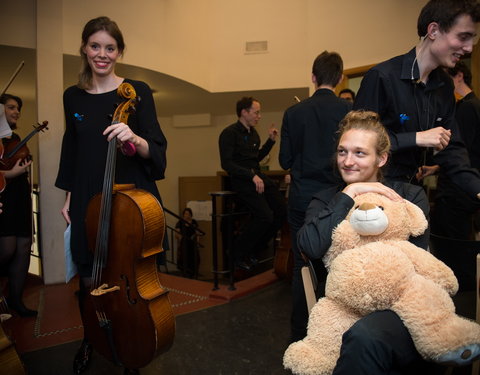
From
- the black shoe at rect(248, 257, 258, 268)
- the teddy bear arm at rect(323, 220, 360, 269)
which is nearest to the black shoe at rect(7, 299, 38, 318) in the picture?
the black shoe at rect(248, 257, 258, 268)

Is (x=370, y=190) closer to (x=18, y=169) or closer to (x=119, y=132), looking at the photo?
(x=119, y=132)

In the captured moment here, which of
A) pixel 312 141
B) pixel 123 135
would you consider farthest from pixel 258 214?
pixel 123 135

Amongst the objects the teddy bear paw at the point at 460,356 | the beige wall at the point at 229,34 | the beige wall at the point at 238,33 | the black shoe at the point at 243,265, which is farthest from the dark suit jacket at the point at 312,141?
the beige wall at the point at 238,33

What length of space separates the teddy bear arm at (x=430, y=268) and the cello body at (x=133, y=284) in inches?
35.3

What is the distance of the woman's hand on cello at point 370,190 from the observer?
1259mm

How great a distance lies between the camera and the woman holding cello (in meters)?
1.64

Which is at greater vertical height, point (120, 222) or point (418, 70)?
point (418, 70)

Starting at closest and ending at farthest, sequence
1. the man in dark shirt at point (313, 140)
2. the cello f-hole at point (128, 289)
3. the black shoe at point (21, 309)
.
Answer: the cello f-hole at point (128, 289), the man in dark shirt at point (313, 140), the black shoe at point (21, 309)

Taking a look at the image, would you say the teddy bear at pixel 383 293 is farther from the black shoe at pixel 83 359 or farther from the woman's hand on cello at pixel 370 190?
the black shoe at pixel 83 359

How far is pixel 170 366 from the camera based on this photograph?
6.65ft

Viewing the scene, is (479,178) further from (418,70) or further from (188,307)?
(188,307)

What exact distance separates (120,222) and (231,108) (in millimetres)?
5340

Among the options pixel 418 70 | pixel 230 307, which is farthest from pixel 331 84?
pixel 230 307

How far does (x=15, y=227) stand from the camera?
8.61 ft
